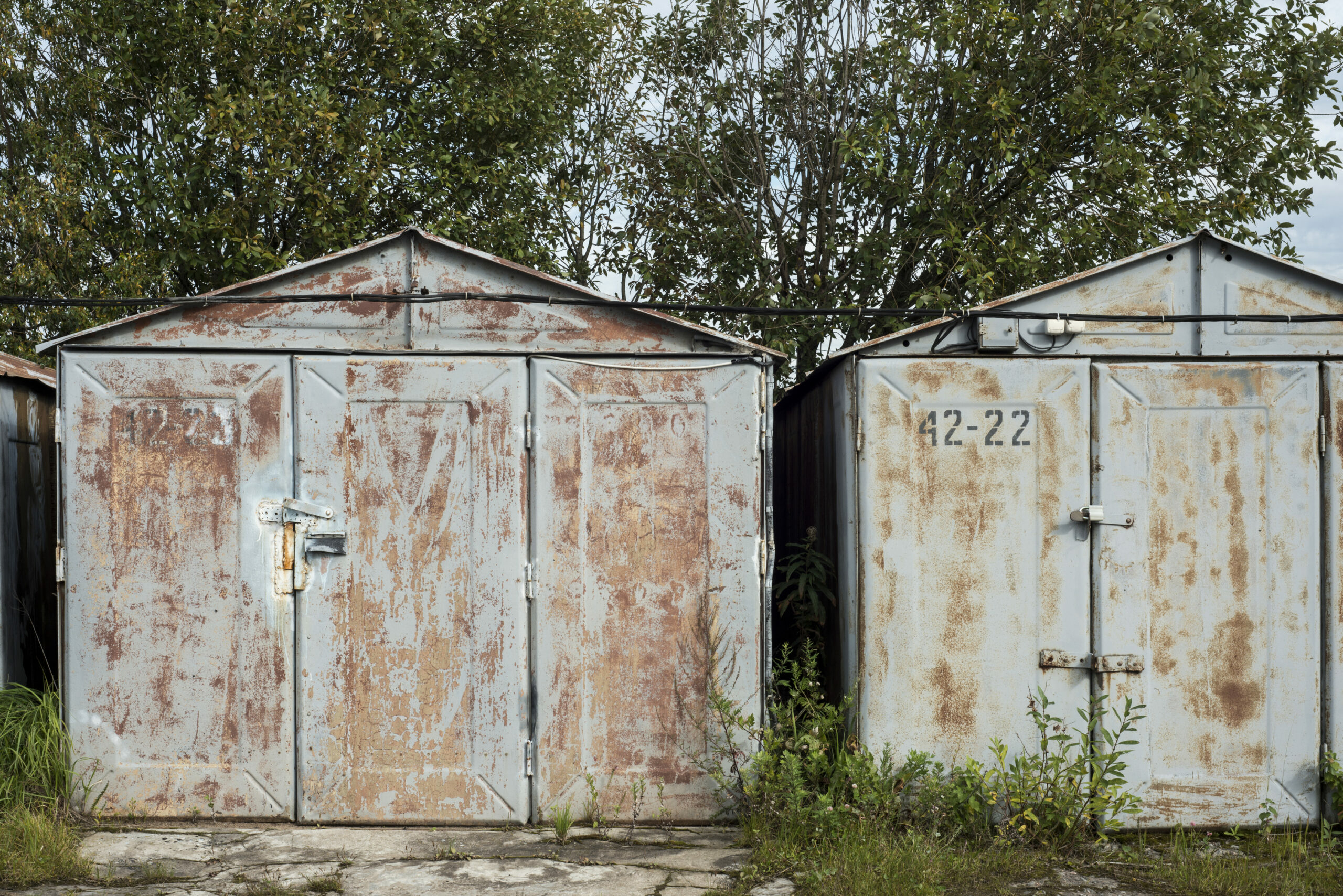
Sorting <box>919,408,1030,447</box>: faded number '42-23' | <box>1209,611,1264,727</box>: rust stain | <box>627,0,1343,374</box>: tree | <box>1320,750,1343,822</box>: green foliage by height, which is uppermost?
<box>627,0,1343,374</box>: tree

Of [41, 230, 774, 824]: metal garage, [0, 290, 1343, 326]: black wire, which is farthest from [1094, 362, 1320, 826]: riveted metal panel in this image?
[41, 230, 774, 824]: metal garage

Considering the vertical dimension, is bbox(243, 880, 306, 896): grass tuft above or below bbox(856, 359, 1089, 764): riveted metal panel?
below

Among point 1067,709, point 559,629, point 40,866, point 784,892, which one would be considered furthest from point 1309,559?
point 40,866

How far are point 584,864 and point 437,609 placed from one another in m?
1.52

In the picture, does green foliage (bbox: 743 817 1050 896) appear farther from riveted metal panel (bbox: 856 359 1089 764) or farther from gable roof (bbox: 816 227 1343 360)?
gable roof (bbox: 816 227 1343 360)

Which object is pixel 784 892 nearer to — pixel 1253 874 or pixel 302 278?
pixel 1253 874

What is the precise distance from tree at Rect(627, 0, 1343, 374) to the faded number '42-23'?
4359 mm

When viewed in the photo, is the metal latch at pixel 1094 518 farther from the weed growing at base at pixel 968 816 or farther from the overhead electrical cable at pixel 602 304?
the overhead electrical cable at pixel 602 304

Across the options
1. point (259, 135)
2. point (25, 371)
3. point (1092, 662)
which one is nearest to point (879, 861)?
point (1092, 662)

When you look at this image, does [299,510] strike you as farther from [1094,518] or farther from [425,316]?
[1094,518]

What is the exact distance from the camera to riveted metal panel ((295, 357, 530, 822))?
16.3 feet

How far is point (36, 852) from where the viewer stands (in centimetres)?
434

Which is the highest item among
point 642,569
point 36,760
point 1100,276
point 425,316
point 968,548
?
point 1100,276

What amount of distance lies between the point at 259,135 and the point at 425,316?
6345mm
